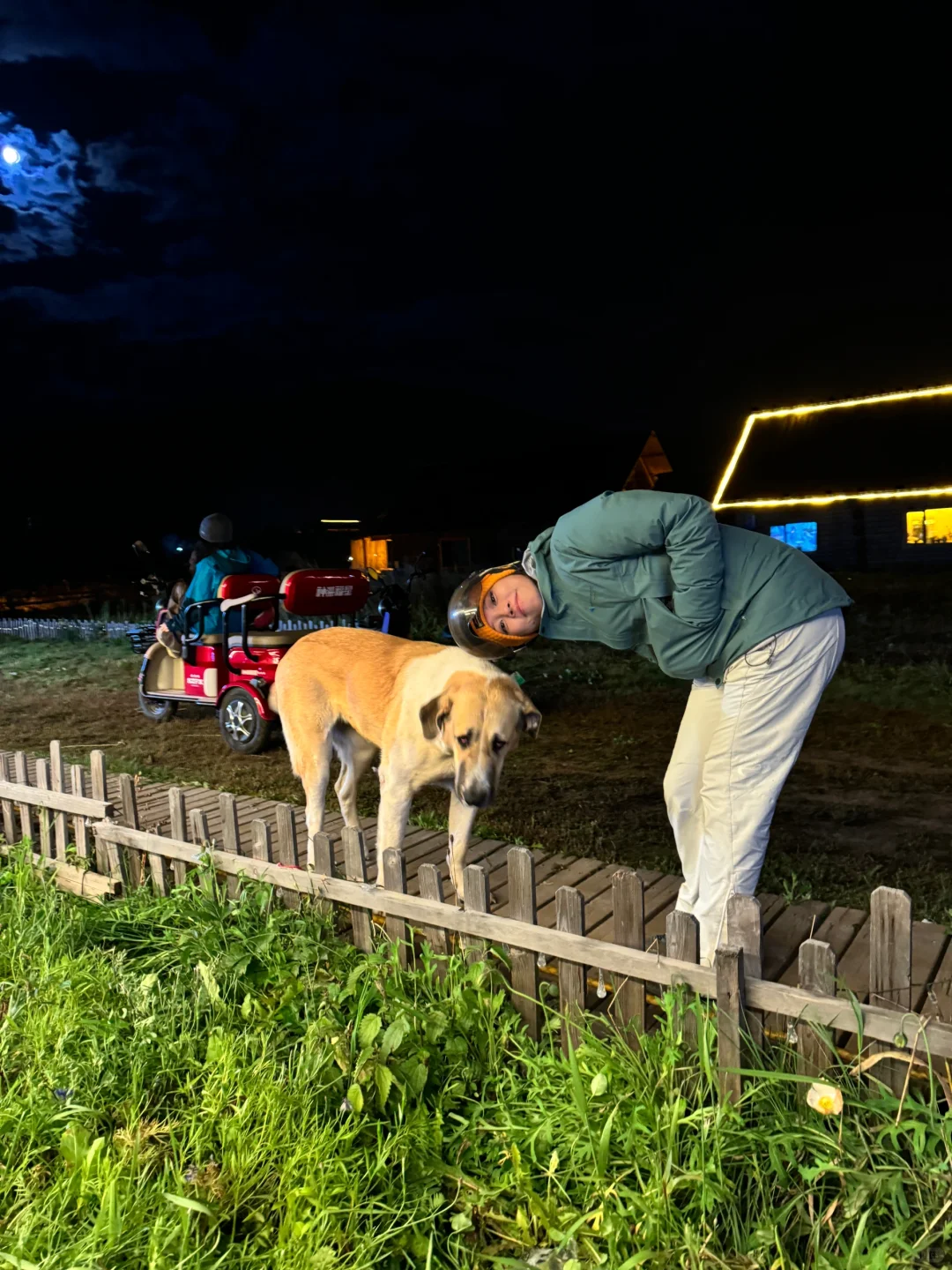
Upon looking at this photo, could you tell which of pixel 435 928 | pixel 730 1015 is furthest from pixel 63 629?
pixel 730 1015

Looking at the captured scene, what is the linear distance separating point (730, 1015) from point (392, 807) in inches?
77.0

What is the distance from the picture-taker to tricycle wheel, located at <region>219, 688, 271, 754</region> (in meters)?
7.52

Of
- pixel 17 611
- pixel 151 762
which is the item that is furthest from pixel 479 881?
pixel 17 611

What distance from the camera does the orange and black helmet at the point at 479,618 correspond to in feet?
8.91

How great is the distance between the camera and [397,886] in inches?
117

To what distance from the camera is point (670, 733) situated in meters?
8.07

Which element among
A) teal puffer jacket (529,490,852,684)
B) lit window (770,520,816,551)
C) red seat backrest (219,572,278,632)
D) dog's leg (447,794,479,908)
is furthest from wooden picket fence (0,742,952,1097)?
lit window (770,520,816,551)

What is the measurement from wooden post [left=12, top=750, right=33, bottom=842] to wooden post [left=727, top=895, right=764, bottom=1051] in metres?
4.00

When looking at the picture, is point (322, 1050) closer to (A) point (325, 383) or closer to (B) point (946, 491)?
(B) point (946, 491)

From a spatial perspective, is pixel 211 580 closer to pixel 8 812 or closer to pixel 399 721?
pixel 8 812

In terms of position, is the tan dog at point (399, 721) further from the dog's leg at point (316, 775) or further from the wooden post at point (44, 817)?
the wooden post at point (44, 817)

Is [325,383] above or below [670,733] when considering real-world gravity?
above

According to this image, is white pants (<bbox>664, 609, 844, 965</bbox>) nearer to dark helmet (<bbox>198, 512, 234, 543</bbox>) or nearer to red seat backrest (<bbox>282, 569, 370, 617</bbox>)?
red seat backrest (<bbox>282, 569, 370, 617</bbox>)

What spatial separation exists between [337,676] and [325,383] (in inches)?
4601
